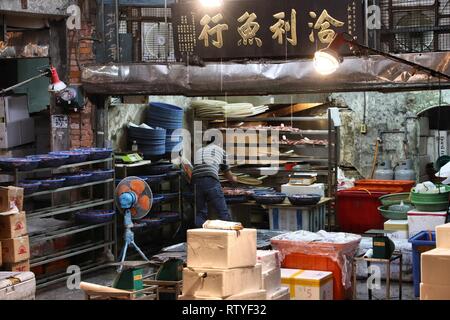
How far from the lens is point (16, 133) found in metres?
13.5

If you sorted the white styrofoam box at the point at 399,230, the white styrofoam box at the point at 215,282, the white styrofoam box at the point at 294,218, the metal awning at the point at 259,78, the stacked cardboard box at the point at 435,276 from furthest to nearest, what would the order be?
the white styrofoam box at the point at 294,218 < the white styrofoam box at the point at 399,230 < the metal awning at the point at 259,78 < the white styrofoam box at the point at 215,282 < the stacked cardboard box at the point at 435,276

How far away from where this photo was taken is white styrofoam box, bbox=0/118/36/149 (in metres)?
13.4

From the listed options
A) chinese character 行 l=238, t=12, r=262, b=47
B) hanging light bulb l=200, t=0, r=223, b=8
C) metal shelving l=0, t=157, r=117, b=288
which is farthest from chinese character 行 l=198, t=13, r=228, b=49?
metal shelving l=0, t=157, r=117, b=288

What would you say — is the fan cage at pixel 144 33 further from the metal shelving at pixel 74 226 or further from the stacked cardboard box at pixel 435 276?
the stacked cardboard box at pixel 435 276

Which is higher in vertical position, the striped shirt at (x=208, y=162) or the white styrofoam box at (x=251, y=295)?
the striped shirt at (x=208, y=162)

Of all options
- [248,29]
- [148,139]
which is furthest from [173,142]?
[248,29]

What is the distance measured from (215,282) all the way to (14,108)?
7706 mm

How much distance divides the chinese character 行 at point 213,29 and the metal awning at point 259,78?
334mm

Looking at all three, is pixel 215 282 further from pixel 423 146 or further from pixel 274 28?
pixel 423 146

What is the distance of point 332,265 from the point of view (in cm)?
955

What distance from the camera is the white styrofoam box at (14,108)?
44.1ft

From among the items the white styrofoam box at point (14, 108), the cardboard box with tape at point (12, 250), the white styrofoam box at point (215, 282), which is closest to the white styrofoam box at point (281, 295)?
the white styrofoam box at point (215, 282)

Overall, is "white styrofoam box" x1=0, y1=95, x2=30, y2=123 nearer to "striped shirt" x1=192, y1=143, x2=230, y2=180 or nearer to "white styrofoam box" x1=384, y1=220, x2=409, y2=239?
"striped shirt" x1=192, y1=143, x2=230, y2=180
